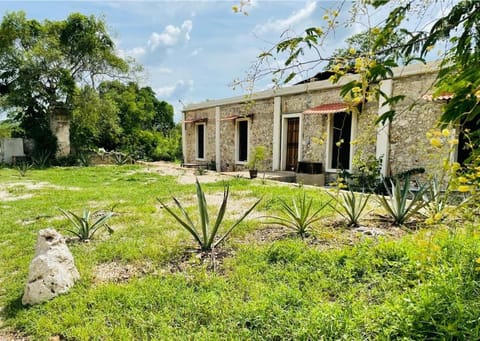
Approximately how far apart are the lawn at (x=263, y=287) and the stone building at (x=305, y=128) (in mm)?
2474

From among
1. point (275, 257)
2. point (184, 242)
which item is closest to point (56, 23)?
point (184, 242)

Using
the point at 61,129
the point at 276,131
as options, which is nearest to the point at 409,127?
the point at 276,131

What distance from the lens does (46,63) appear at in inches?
579

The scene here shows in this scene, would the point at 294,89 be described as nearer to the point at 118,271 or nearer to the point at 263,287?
the point at 118,271

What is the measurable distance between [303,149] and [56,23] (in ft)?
45.9

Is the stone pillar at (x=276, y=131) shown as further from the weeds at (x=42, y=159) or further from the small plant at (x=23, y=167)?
the weeds at (x=42, y=159)

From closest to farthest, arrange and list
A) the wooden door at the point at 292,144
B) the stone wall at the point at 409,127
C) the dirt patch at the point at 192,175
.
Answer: the stone wall at the point at 409,127, the dirt patch at the point at 192,175, the wooden door at the point at 292,144

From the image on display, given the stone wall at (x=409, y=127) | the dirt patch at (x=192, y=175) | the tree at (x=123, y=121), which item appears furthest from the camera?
the tree at (x=123, y=121)

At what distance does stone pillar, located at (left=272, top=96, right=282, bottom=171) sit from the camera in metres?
12.1

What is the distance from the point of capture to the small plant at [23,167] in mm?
11892

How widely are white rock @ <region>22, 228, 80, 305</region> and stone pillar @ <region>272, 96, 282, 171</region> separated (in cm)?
996

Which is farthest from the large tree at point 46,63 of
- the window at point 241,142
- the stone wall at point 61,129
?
the window at point 241,142

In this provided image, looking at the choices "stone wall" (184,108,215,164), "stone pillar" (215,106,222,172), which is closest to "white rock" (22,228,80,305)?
"stone pillar" (215,106,222,172)

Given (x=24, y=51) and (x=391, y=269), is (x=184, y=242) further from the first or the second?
(x=24, y=51)
